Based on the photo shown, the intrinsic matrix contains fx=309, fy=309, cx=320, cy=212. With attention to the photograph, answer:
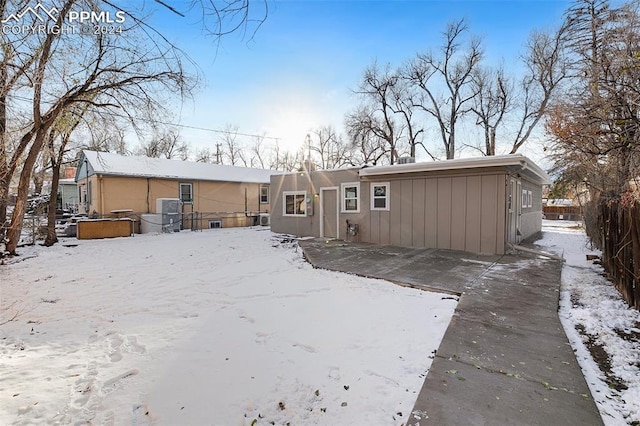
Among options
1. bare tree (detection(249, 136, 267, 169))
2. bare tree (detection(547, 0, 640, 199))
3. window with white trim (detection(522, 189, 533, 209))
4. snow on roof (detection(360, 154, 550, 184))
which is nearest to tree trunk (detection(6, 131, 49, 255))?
snow on roof (detection(360, 154, 550, 184))

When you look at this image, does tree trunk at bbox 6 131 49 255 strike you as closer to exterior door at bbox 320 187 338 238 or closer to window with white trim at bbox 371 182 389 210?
exterior door at bbox 320 187 338 238

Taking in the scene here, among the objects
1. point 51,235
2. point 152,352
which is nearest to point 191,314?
point 152,352

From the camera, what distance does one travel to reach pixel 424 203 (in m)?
8.98

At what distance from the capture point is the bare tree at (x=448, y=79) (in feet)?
70.7

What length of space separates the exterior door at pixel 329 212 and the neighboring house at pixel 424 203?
0.12 feet

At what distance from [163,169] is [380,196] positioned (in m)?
11.6

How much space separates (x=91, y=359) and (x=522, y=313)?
190 inches

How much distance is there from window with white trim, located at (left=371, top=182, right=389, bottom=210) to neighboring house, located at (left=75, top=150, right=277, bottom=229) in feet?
31.2

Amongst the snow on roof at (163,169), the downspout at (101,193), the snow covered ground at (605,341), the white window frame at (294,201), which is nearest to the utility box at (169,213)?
the snow on roof at (163,169)

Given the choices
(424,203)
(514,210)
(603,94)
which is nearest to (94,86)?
(424,203)

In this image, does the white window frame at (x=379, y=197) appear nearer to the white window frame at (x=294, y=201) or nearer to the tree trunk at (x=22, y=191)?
the white window frame at (x=294, y=201)

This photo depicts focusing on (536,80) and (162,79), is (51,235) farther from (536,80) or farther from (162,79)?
(536,80)

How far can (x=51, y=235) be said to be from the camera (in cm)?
980

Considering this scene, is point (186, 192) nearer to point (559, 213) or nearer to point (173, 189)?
point (173, 189)
